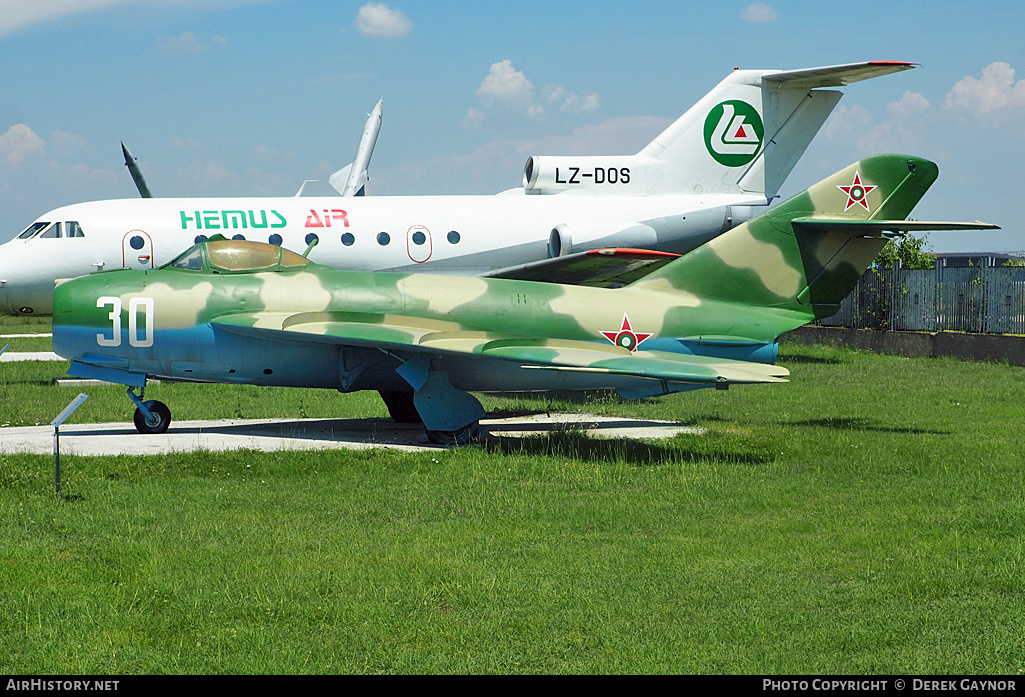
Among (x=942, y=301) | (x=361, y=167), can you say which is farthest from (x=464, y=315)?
(x=361, y=167)

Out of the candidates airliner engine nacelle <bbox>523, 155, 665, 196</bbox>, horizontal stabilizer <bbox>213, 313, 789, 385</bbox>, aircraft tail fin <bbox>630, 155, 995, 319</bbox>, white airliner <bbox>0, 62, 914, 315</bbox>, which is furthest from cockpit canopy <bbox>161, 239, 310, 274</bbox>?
airliner engine nacelle <bbox>523, 155, 665, 196</bbox>

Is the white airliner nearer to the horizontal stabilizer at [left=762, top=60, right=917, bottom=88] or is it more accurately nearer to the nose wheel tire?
the horizontal stabilizer at [left=762, top=60, right=917, bottom=88]

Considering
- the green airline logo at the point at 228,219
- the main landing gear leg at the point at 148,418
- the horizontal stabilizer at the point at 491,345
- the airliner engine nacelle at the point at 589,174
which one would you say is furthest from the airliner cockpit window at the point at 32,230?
the airliner engine nacelle at the point at 589,174

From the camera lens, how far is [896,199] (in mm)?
15000

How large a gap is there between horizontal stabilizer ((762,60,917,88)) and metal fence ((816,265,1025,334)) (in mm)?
6097

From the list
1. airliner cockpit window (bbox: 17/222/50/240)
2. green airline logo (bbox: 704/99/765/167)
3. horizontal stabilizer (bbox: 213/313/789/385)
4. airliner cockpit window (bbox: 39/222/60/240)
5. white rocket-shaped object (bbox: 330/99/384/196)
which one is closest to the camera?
horizontal stabilizer (bbox: 213/313/789/385)

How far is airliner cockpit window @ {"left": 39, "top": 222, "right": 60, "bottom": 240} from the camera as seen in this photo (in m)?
22.0

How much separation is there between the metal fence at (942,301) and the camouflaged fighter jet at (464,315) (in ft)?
42.5

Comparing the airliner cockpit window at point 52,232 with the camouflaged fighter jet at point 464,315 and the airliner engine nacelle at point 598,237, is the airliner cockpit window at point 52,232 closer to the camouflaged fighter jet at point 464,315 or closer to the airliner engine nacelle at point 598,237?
the camouflaged fighter jet at point 464,315

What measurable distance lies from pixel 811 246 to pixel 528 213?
9.85 m

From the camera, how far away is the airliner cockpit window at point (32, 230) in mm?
22156

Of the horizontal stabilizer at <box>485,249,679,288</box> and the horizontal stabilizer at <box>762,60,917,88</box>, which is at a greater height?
the horizontal stabilizer at <box>762,60,917,88</box>

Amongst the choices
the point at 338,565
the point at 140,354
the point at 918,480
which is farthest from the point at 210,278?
the point at 918,480
